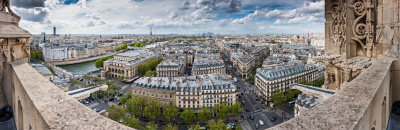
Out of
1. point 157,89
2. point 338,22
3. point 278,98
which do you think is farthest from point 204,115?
point 338,22

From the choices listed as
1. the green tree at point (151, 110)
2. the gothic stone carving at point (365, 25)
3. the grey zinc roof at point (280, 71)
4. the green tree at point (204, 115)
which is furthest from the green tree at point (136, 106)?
the gothic stone carving at point (365, 25)

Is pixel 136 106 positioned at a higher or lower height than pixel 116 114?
lower

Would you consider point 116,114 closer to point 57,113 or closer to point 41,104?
point 41,104

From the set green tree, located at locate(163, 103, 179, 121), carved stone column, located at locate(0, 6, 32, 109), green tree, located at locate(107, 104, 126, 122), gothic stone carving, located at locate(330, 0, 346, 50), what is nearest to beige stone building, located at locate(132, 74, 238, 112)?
green tree, located at locate(163, 103, 179, 121)

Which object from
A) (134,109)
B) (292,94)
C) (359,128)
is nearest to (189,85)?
(134,109)

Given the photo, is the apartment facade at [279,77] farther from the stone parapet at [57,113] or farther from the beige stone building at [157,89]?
the stone parapet at [57,113]

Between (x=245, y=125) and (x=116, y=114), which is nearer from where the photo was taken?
(x=116, y=114)

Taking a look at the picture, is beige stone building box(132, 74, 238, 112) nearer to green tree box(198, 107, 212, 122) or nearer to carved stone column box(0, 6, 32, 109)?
green tree box(198, 107, 212, 122)
